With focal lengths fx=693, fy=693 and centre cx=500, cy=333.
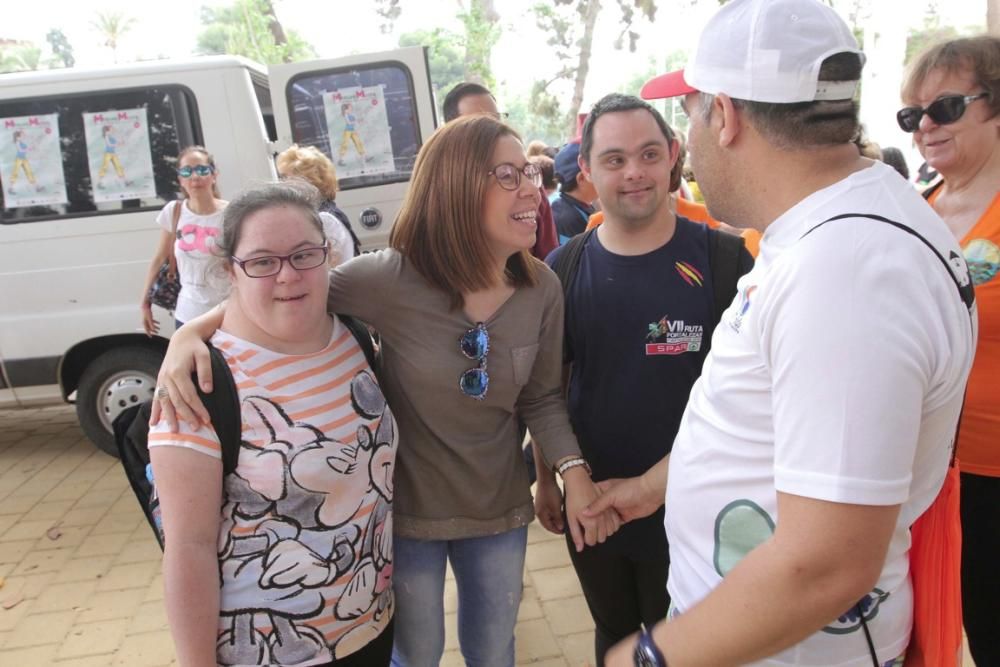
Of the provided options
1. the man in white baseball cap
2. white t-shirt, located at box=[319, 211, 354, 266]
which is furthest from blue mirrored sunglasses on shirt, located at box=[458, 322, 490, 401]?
white t-shirt, located at box=[319, 211, 354, 266]

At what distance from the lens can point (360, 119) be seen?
185 inches

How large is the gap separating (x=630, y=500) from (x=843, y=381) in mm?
993

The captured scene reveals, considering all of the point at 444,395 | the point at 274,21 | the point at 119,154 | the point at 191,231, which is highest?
the point at 274,21

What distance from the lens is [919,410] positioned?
2.69 feet

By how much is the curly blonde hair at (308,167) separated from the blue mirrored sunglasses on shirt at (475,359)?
8.25 feet

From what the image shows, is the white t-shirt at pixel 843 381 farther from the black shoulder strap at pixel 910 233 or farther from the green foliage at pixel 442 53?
the green foliage at pixel 442 53

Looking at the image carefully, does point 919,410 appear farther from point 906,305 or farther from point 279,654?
point 279,654

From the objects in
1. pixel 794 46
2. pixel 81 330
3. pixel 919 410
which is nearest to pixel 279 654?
pixel 919 410

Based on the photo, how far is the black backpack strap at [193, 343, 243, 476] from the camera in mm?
1337

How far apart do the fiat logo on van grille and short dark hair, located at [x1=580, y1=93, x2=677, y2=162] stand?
2.83m

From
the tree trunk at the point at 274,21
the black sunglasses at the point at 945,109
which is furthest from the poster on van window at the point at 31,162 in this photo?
the tree trunk at the point at 274,21

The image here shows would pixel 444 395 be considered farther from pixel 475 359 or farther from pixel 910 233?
pixel 910 233

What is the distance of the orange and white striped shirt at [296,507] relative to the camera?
4.53ft

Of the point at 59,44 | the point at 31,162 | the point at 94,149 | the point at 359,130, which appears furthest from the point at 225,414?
the point at 59,44
